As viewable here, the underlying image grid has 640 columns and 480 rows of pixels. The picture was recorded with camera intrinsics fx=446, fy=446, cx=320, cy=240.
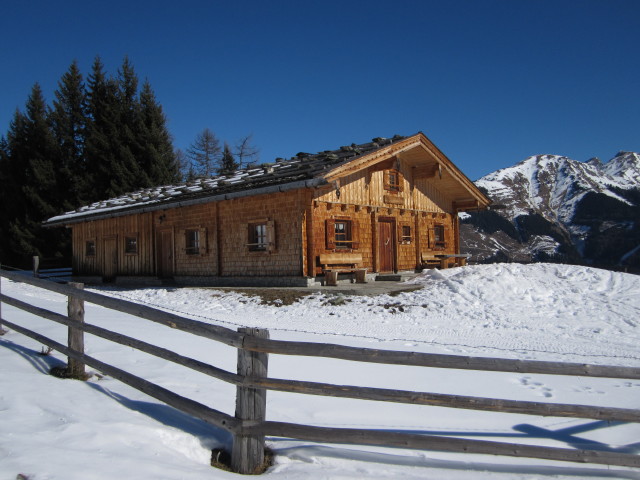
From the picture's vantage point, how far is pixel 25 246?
3077cm

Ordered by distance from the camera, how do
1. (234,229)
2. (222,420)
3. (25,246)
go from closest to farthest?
(222,420), (234,229), (25,246)

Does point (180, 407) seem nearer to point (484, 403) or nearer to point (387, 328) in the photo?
point (484, 403)

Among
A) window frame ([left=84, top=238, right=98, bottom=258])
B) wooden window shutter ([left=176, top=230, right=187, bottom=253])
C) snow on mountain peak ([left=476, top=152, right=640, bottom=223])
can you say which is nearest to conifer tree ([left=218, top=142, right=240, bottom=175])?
window frame ([left=84, top=238, right=98, bottom=258])

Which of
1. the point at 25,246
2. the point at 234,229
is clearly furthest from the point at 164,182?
the point at 234,229

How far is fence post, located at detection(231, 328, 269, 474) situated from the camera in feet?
11.6

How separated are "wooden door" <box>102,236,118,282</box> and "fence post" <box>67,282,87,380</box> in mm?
17097

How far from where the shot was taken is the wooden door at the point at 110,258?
69.1ft

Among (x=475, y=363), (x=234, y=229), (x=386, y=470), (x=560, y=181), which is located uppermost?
(x=560, y=181)

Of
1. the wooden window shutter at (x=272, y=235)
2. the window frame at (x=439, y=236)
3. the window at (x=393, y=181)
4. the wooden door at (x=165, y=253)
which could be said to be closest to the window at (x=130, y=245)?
the wooden door at (x=165, y=253)

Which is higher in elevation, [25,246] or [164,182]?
[164,182]

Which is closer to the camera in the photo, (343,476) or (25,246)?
(343,476)

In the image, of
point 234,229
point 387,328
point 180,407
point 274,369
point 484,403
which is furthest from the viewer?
point 234,229

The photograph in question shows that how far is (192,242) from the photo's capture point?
18.2 m

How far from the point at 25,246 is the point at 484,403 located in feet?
114
